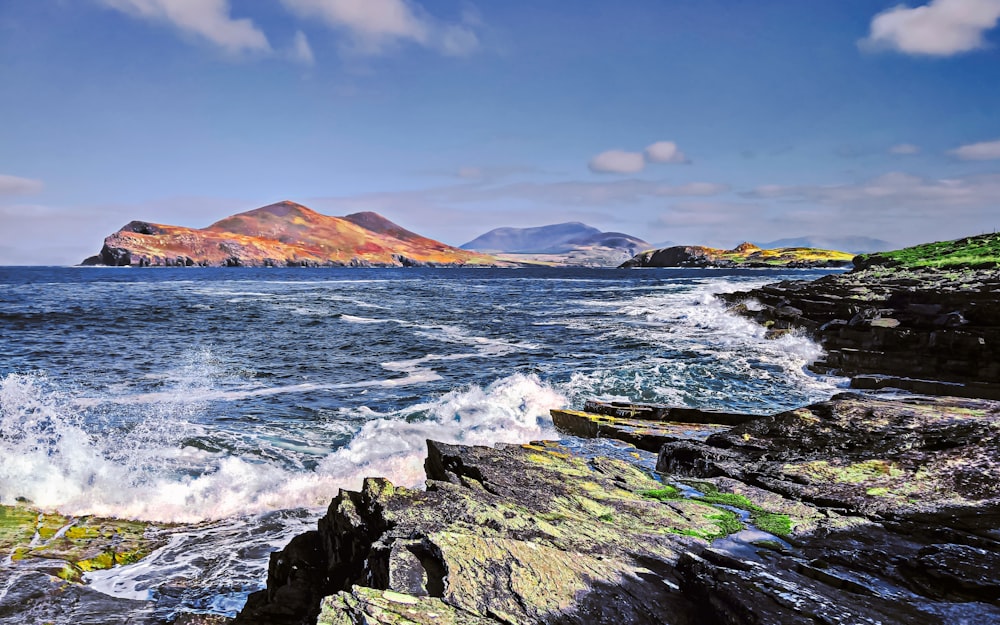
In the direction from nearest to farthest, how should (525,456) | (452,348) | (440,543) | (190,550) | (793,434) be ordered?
(440,543), (190,550), (525,456), (793,434), (452,348)

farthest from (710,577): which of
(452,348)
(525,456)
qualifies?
(452,348)

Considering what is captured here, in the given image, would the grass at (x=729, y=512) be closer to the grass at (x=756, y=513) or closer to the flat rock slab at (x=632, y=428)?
the grass at (x=756, y=513)

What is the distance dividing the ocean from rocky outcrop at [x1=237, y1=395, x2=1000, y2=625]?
8.96 feet

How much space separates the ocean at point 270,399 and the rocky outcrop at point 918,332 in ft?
4.95

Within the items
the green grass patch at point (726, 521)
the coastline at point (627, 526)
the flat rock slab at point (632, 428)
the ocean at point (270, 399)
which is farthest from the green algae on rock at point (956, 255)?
the green grass patch at point (726, 521)

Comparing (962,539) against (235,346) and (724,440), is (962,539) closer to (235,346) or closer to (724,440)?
(724,440)

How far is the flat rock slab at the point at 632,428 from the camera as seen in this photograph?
1220 cm

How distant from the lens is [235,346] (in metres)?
29.6

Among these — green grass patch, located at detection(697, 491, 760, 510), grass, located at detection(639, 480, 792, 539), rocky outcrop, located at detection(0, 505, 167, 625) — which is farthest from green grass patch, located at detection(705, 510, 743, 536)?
rocky outcrop, located at detection(0, 505, 167, 625)

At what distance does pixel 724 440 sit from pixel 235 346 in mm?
25790

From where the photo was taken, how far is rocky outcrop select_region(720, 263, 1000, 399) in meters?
17.9

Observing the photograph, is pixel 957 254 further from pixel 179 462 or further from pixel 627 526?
pixel 179 462

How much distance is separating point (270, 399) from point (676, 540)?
50.0 feet

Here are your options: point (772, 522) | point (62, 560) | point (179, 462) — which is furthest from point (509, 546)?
point (179, 462)
